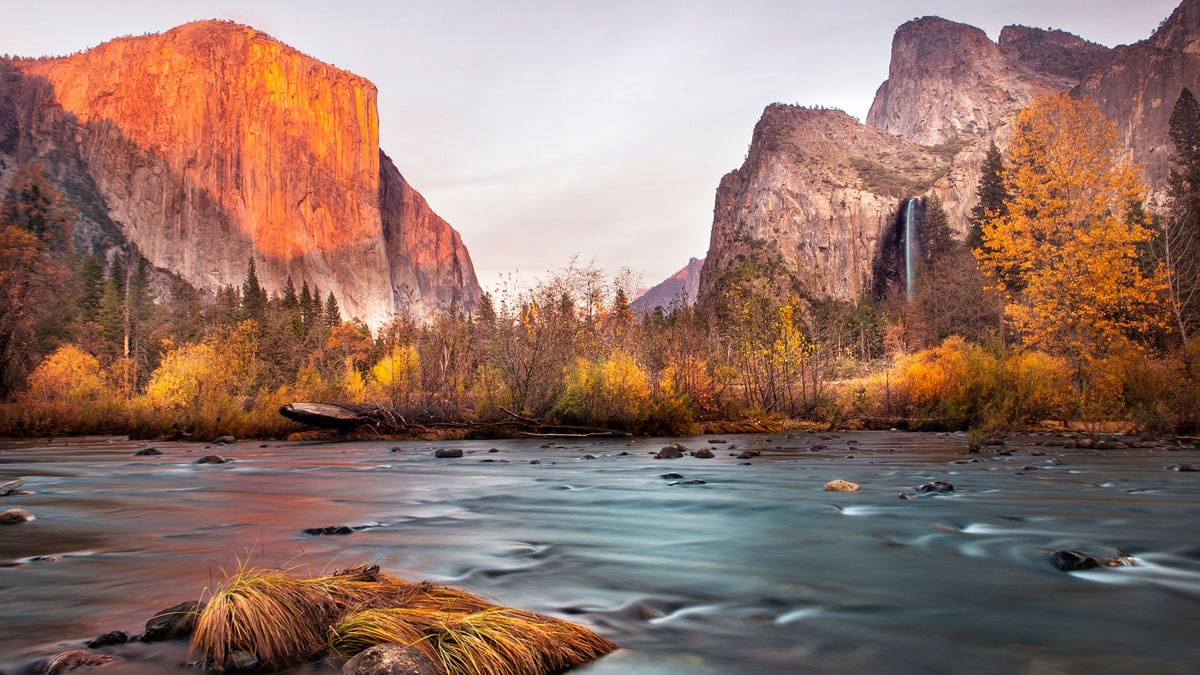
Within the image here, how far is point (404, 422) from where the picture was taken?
2347 cm

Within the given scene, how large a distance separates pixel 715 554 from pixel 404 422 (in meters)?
19.2

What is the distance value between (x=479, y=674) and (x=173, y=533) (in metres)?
5.63

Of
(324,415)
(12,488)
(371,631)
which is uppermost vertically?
(324,415)

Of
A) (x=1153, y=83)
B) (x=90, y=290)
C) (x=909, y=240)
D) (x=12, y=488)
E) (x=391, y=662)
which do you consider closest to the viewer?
(x=391, y=662)

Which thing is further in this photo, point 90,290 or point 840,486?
point 90,290

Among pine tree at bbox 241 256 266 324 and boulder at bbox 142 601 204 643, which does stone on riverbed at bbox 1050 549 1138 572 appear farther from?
pine tree at bbox 241 256 266 324

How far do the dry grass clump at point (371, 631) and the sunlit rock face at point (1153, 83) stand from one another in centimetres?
13313

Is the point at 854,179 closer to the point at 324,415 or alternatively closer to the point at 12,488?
the point at 324,415

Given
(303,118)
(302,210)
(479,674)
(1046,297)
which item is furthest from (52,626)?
(303,118)

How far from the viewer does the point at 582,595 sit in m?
4.53

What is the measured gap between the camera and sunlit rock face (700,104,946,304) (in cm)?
13075

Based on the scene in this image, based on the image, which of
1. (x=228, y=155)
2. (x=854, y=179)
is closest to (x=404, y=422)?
(x=854, y=179)

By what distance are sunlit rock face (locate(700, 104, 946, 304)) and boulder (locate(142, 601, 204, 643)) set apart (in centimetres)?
11838

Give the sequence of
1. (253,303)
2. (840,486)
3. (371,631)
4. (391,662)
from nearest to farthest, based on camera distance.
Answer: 1. (391,662)
2. (371,631)
3. (840,486)
4. (253,303)
